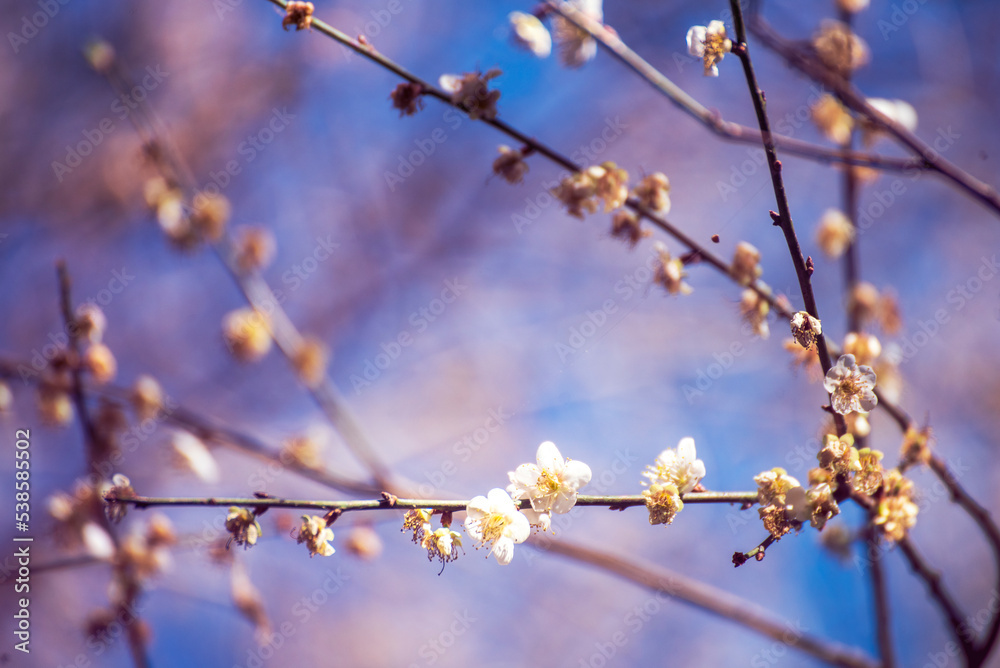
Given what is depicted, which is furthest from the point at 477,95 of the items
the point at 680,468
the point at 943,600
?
Result: the point at 943,600

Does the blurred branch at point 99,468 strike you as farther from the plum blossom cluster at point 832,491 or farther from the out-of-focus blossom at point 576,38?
the plum blossom cluster at point 832,491

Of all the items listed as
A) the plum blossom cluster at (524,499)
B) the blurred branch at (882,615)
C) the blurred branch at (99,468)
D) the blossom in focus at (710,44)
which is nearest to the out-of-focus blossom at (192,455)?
A: the blurred branch at (99,468)

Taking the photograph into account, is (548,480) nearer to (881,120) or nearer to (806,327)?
(806,327)

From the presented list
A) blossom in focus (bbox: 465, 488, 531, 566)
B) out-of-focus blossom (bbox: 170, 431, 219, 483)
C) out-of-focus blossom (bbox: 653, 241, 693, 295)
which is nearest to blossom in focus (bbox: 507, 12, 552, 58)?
out-of-focus blossom (bbox: 653, 241, 693, 295)

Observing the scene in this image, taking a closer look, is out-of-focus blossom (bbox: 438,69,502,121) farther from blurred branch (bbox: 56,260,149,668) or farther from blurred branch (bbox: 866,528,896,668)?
blurred branch (bbox: 866,528,896,668)

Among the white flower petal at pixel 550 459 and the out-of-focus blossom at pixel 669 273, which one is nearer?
the white flower petal at pixel 550 459

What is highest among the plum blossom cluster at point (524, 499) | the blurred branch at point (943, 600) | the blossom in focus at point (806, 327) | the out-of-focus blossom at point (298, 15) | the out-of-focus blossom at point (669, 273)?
the out-of-focus blossom at point (298, 15)

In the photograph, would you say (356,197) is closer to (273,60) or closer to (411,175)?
(411,175)
